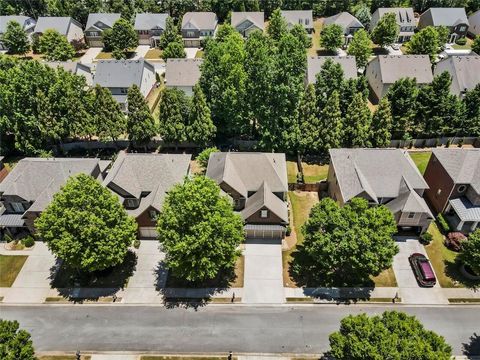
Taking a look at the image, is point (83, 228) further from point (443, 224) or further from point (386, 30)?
point (386, 30)

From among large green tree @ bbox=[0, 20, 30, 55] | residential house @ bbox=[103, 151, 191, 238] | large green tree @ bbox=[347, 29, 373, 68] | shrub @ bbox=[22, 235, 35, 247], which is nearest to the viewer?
residential house @ bbox=[103, 151, 191, 238]

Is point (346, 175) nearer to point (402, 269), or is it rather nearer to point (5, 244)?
point (402, 269)

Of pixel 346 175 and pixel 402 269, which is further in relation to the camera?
pixel 346 175

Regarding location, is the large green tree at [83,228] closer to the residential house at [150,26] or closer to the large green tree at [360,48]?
the large green tree at [360,48]

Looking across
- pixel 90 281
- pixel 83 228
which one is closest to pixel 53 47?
pixel 83 228

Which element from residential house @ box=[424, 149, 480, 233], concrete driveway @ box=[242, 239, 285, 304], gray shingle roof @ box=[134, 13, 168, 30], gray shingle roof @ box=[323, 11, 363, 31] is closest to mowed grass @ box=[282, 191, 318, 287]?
concrete driveway @ box=[242, 239, 285, 304]

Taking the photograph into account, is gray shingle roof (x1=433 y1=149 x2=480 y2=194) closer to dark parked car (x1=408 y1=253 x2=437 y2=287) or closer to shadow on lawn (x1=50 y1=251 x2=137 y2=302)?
dark parked car (x1=408 y1=253 x2=437 y2=287)

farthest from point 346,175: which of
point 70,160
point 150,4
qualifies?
point 150,4
